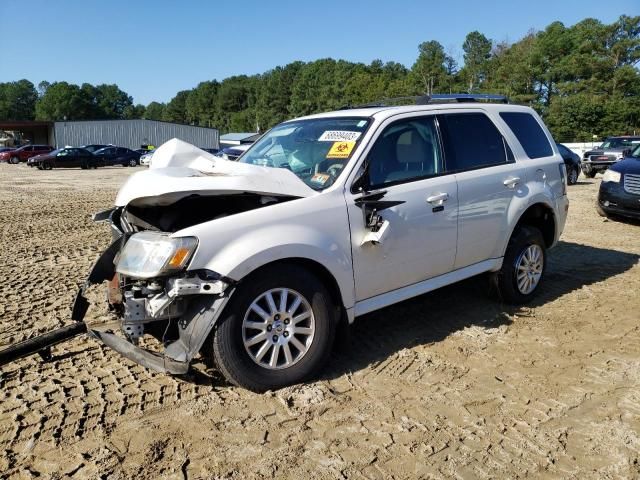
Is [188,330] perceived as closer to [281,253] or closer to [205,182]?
[281,253]

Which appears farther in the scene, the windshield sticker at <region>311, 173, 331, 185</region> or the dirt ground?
the windshield sticker at <region>311, 173, 331, 185</region>

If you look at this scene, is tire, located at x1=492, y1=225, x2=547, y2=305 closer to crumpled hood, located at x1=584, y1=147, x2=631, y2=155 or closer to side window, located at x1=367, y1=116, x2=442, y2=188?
side window, located at x1=367, y1=116, x2=442, y2=188

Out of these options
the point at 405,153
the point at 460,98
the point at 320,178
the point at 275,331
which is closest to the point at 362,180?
the point at 320,178

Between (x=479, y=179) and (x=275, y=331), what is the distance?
2347 millimetres

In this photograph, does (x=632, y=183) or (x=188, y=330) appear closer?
(x=188, y=330)

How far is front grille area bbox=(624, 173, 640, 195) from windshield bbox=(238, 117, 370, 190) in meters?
7.86

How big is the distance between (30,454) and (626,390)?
3.67 meters

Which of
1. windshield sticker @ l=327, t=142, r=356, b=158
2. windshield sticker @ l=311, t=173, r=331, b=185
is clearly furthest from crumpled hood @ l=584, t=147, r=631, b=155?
windshield sticker @ l=311, t=173, r=331, b=185

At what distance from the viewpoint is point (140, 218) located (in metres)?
3.62

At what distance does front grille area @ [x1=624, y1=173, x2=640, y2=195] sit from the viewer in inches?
386

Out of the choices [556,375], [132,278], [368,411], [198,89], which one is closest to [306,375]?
[368,411]

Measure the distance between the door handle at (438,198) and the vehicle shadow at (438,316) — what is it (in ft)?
3.78

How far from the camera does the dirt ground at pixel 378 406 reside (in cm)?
273

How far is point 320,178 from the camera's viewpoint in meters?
3.84
